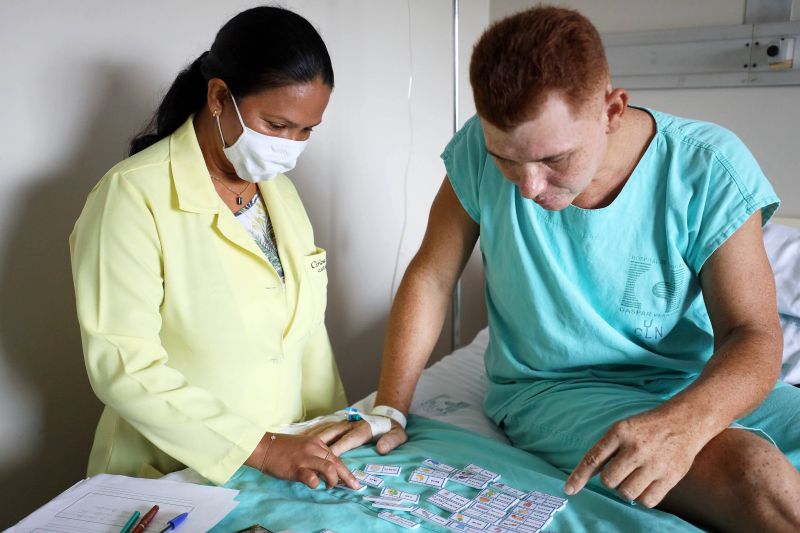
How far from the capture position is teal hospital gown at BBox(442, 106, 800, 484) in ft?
4.46

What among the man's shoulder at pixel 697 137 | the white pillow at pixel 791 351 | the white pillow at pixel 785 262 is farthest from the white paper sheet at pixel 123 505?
the white pillow at pixel 785 262

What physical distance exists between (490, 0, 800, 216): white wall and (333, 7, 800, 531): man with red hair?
1.25 metres

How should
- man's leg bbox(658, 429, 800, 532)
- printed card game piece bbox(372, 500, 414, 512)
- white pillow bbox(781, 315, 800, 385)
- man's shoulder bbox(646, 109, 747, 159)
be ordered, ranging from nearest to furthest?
man's leg bbox(658, 429, 800, 532), printed card game piece bbox(372, 500, 414, 512), man's shoulder bbox(646, 109, 747, 159), white pillow bbox(781, 315, 800, 385)

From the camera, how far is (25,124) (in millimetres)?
1489

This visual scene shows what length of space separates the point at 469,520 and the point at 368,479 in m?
0.21

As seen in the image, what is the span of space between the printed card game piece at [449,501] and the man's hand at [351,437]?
0.21m

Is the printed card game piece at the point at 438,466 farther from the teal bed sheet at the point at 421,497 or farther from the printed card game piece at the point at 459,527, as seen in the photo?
the printed card game piece at the point at 459,527

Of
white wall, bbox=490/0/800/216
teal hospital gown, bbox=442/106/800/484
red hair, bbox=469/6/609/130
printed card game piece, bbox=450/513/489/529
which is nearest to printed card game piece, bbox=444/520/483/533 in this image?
printed card game piece, bbox=450/513/489/529

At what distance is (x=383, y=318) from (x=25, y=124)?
1.48 meters

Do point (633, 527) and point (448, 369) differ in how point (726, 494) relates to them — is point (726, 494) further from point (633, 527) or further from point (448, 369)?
point (448, 369)

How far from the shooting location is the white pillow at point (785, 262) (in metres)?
2.04

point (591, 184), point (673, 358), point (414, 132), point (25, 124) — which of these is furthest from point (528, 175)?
point (414, 132)

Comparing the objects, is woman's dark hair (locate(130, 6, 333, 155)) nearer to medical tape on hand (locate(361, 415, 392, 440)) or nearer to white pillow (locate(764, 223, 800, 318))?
medical tape on hand (locate(361, 415, 392, 440))

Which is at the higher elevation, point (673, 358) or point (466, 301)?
point (673, 358)
